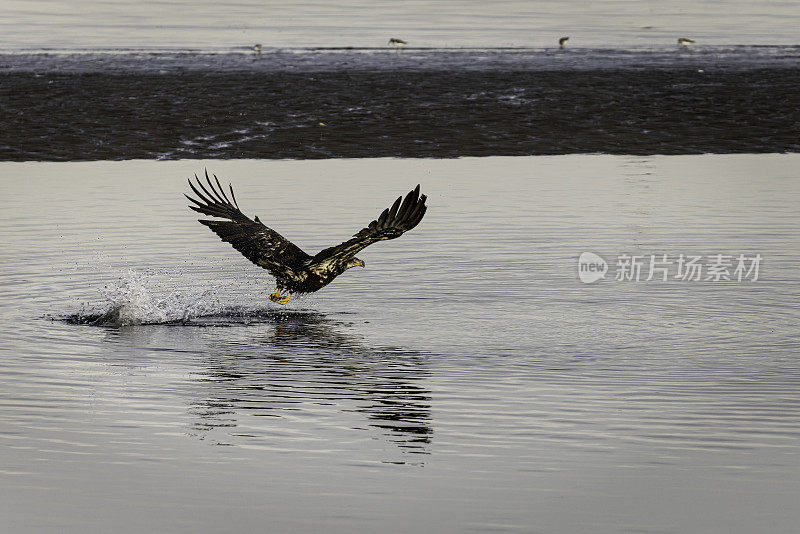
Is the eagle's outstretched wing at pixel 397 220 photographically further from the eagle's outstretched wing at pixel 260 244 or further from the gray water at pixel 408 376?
the eagle's outstretched wing at pixel 260 244

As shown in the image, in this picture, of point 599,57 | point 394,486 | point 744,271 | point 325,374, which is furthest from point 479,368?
point 599,57

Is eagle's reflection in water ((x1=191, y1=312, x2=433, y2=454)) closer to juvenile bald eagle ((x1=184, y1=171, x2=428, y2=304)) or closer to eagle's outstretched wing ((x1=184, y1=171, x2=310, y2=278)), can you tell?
juvenile bald eagle ((x1=184, y1=171, x2=428, y2=304))

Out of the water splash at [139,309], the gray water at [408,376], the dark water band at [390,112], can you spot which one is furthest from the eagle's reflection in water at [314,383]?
the dark water band at [390,112]

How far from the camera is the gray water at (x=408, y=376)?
7.05 metres

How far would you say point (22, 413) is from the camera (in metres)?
8.85

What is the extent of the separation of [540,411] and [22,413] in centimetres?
313

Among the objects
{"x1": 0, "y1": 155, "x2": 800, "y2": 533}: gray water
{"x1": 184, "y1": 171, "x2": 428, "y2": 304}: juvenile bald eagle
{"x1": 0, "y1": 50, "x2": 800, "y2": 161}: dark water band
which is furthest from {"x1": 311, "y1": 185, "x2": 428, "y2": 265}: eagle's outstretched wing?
{"x1": 0, "y1": 50, "x2": 800, "y2": 161}: dark water band

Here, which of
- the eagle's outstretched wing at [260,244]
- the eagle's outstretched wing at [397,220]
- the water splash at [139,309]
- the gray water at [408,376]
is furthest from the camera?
the eagle's outstretched wing at [260,244]

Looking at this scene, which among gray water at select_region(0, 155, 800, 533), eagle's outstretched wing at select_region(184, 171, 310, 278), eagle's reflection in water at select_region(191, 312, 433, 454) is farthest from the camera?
eagle's outstretched wing at select_region(184, 171, 310, 278)

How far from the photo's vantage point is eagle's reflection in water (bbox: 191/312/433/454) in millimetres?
8594

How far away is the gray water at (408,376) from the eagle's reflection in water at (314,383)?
3 centimetres

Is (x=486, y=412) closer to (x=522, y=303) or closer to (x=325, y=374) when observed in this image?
(x=325, y=374)

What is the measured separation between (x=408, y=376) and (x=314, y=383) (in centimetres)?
67

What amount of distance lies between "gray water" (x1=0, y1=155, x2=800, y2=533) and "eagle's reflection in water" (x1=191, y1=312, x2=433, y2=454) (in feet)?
0.10
